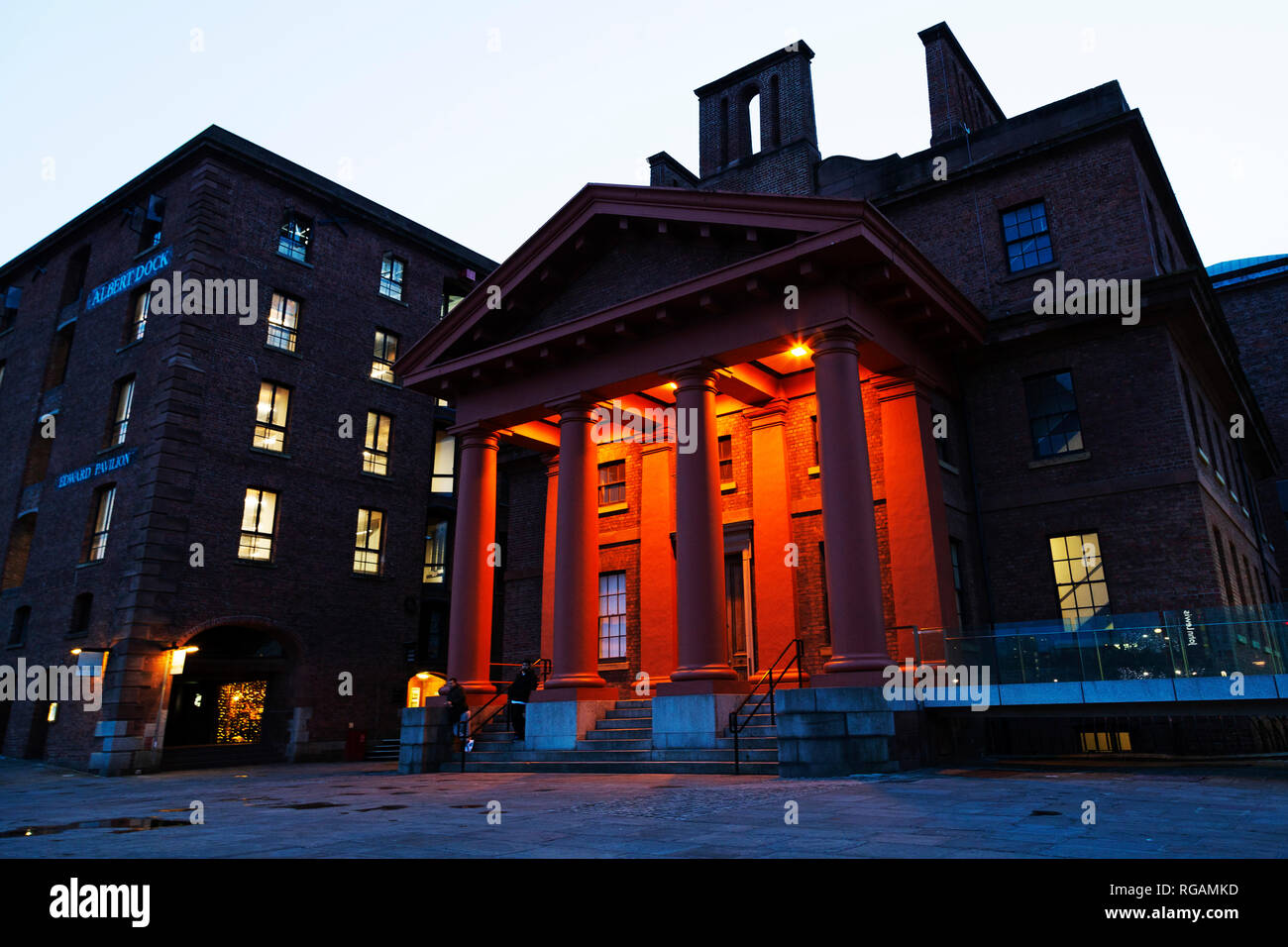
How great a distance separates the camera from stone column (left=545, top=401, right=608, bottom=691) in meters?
17.4

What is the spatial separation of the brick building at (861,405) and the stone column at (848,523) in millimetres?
52

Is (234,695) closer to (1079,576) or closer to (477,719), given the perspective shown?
(477,719)

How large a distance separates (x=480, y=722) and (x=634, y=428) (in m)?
8.34

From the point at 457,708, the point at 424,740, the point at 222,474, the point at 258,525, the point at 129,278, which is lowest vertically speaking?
the point at 424,740

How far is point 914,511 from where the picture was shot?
17172 millimetres

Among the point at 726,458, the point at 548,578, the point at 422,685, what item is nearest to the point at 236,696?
the point at 422,685

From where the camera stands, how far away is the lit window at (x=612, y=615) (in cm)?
2222

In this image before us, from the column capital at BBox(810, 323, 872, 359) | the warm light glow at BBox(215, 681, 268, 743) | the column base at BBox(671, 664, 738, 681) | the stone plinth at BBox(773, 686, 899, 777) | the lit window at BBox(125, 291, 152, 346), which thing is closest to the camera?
the stone plinth at BBox(773, 686, 899, 777)

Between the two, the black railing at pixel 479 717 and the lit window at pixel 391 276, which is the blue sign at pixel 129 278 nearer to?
the lit window at pixel 391 276

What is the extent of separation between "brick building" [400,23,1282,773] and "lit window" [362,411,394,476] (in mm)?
8322

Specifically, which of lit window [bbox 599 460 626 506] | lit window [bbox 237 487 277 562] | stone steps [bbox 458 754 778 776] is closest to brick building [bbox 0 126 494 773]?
lit window [bbox 237 487 277 562]

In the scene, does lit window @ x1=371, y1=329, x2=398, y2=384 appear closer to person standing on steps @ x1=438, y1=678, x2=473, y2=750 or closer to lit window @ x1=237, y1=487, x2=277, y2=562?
lit window @ x1=237, y1=487, x2=277, y2=562

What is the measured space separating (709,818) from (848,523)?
755 centimetres
